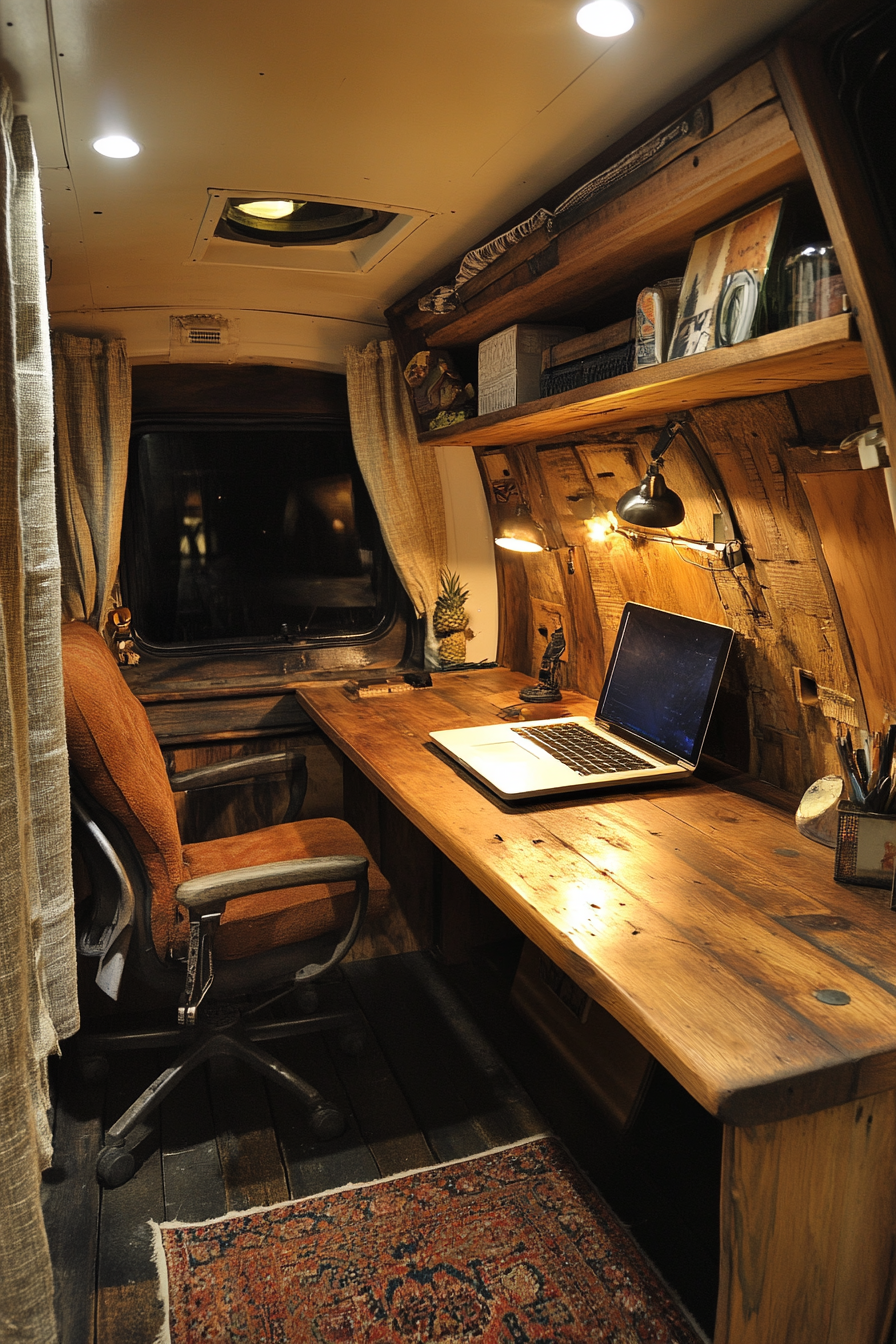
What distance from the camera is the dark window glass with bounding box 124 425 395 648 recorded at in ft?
10.7

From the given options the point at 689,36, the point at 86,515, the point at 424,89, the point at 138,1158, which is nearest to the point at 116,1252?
the point at 138,1158

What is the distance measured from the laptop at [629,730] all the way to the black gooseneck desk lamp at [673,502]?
0.59 ft

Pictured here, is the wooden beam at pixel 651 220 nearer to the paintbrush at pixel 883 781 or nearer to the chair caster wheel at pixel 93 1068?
the paintbrush at pixel 883 781

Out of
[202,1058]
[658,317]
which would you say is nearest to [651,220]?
[658,317]

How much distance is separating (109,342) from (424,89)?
1.70 metres

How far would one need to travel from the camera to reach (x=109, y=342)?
9.59 feet

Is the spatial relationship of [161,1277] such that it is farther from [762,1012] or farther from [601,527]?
[601,527]

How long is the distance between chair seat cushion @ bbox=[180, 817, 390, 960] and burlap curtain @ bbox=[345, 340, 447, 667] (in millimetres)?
1116

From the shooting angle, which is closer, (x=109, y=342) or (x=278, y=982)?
(x=278, y=982)

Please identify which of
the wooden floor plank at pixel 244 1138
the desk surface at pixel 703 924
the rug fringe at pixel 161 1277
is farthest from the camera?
the wooden floor plank at pixel 244 1138

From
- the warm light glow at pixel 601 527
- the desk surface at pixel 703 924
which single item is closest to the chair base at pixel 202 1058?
the desk surface at pixel 703 924

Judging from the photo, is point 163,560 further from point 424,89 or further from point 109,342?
point 424,89

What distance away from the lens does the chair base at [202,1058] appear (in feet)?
6.98

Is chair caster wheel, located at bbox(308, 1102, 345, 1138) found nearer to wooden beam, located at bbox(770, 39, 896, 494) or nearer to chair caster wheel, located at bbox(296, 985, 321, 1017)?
chair caster wheel, located at bbox(296, 985, 321, 1017)
